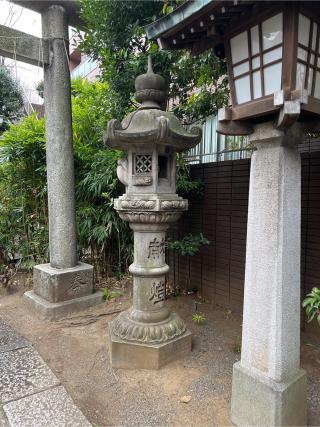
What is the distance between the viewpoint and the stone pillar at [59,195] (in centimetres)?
416

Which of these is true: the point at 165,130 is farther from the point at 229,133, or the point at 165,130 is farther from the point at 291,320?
the point at 291,320

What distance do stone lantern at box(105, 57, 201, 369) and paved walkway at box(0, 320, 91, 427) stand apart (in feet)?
2.17

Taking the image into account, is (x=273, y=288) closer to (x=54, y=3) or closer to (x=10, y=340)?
(x=10, y=340)

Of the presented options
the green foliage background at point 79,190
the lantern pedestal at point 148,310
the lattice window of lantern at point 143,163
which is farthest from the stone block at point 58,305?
the lattice window of lantern at point 143,163

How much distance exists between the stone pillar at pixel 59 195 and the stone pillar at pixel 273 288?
113 inches

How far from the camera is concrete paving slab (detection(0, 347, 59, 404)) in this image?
8.16ft

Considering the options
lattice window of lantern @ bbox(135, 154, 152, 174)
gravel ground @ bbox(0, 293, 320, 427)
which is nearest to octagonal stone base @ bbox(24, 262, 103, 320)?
gravel ground @ bbox(0, 293, 320, 427)

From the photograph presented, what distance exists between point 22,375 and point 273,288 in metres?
2.37

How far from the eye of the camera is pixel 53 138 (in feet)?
13.8

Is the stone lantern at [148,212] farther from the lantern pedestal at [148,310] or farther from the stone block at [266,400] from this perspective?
the stone block at [266,400]

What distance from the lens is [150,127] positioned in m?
2.71

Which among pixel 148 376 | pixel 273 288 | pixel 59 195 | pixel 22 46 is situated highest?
pixel 22 46

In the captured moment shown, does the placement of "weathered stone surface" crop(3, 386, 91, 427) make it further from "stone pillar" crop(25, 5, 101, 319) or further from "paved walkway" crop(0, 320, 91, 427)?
"stone pillar" crop(25, 5, 101, 319)

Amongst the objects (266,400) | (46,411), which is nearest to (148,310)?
(46,411)
